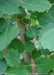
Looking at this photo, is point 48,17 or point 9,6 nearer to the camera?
point 9,6

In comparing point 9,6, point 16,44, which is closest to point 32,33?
point 16,44

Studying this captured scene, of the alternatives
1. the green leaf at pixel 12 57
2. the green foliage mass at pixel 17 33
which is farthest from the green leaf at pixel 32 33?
the green leaf at pixel 12 57

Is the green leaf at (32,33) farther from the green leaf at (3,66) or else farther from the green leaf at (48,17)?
the green leaf at (3,66)

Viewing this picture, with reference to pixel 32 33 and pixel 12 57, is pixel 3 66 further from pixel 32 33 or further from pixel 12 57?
pixel 32 33

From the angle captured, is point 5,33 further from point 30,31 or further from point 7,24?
point 30,31

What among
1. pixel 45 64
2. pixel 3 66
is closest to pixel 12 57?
pixel 3 66

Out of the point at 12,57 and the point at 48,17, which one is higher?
the point at 48,17

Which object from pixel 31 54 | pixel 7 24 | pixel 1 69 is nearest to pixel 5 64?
pixel 1 69
